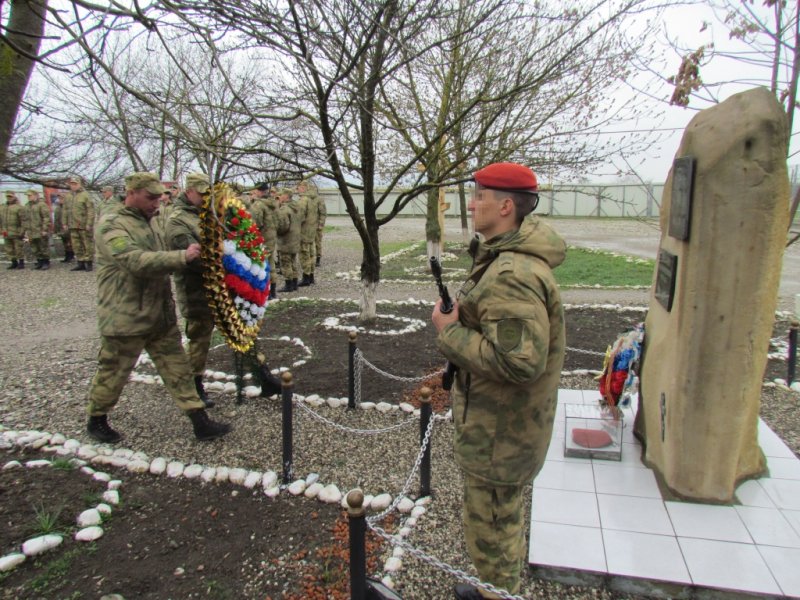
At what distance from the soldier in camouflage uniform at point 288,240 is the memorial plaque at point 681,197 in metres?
9.35

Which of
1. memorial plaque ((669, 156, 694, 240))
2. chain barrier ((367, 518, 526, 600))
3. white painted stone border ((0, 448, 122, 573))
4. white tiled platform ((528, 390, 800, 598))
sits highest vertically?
memorial plaque ((669, 156, 694, 240))

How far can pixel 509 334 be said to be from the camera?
215cm

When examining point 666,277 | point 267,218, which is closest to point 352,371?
point 666,277

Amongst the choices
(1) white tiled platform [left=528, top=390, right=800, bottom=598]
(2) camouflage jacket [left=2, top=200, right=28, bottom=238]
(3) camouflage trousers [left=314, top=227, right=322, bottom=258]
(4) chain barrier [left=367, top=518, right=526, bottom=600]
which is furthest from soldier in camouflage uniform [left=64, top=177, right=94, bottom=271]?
(4) chain barrier [left=367, top=518, right=526, bottom=600]

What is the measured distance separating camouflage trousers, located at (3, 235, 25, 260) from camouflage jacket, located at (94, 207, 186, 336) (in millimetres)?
14528

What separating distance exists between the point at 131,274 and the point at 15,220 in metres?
14.7

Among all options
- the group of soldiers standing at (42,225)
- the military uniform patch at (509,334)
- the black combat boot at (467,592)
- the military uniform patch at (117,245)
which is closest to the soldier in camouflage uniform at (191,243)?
the military uniform patch at (117,245)

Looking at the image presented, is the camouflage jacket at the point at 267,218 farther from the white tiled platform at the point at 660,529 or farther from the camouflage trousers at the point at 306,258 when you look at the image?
the white tiled platform at the point at 660,529

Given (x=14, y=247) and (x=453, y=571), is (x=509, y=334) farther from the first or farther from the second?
(x=14, y=247)

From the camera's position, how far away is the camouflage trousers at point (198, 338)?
5.29 metres

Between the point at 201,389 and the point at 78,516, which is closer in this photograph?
the point at 78,516

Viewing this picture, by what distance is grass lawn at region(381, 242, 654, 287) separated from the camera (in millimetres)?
13055

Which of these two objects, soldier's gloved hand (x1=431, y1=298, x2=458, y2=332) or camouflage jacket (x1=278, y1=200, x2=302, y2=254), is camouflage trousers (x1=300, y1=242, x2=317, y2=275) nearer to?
camouflage jacket (x1=278, y1=200, x2=302, y2=254)

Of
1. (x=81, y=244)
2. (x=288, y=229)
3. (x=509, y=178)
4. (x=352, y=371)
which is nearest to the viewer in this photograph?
(x=509, y=178)
